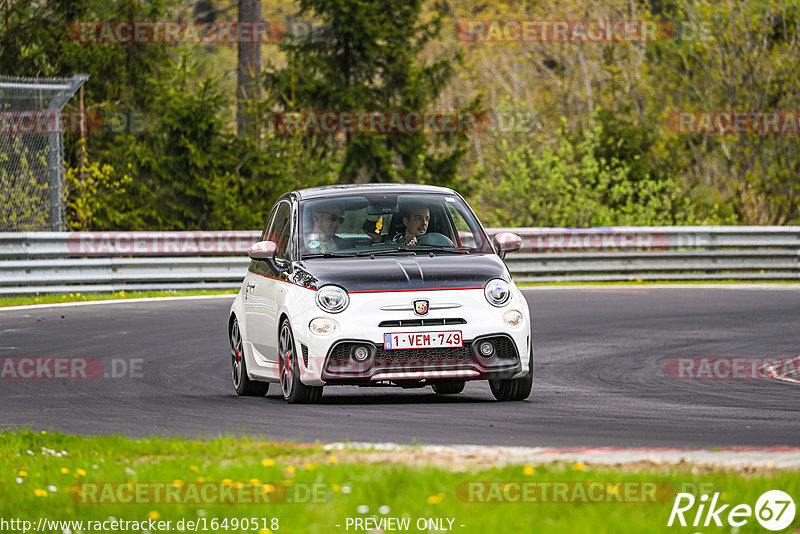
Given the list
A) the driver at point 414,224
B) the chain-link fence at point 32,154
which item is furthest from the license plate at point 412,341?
the chain-link fence at point 32,154

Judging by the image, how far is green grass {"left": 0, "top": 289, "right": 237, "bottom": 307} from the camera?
21359 mm

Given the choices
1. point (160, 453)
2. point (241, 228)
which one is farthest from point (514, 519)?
point (241, 228)

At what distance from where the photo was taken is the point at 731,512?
6.16 m

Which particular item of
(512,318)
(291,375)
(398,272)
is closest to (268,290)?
(291,375)

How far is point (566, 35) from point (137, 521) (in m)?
38.5

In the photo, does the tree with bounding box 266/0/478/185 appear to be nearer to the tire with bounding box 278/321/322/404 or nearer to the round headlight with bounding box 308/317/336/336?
the tire with bounding box 278/321/322/404

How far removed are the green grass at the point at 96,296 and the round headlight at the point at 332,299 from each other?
1173 cm

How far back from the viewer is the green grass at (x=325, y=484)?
19.9 ft

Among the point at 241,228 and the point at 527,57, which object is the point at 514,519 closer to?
the point at 241,228

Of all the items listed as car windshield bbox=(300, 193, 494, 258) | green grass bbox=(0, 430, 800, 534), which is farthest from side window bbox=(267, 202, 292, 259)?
green grass bbox=(0, 430, 800, 534)

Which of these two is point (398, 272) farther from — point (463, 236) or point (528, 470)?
point (528, 470)

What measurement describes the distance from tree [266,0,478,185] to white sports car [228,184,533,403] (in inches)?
805

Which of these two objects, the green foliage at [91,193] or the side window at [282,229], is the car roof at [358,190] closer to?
the side window at [282,229]

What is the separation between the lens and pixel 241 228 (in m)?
28.9
